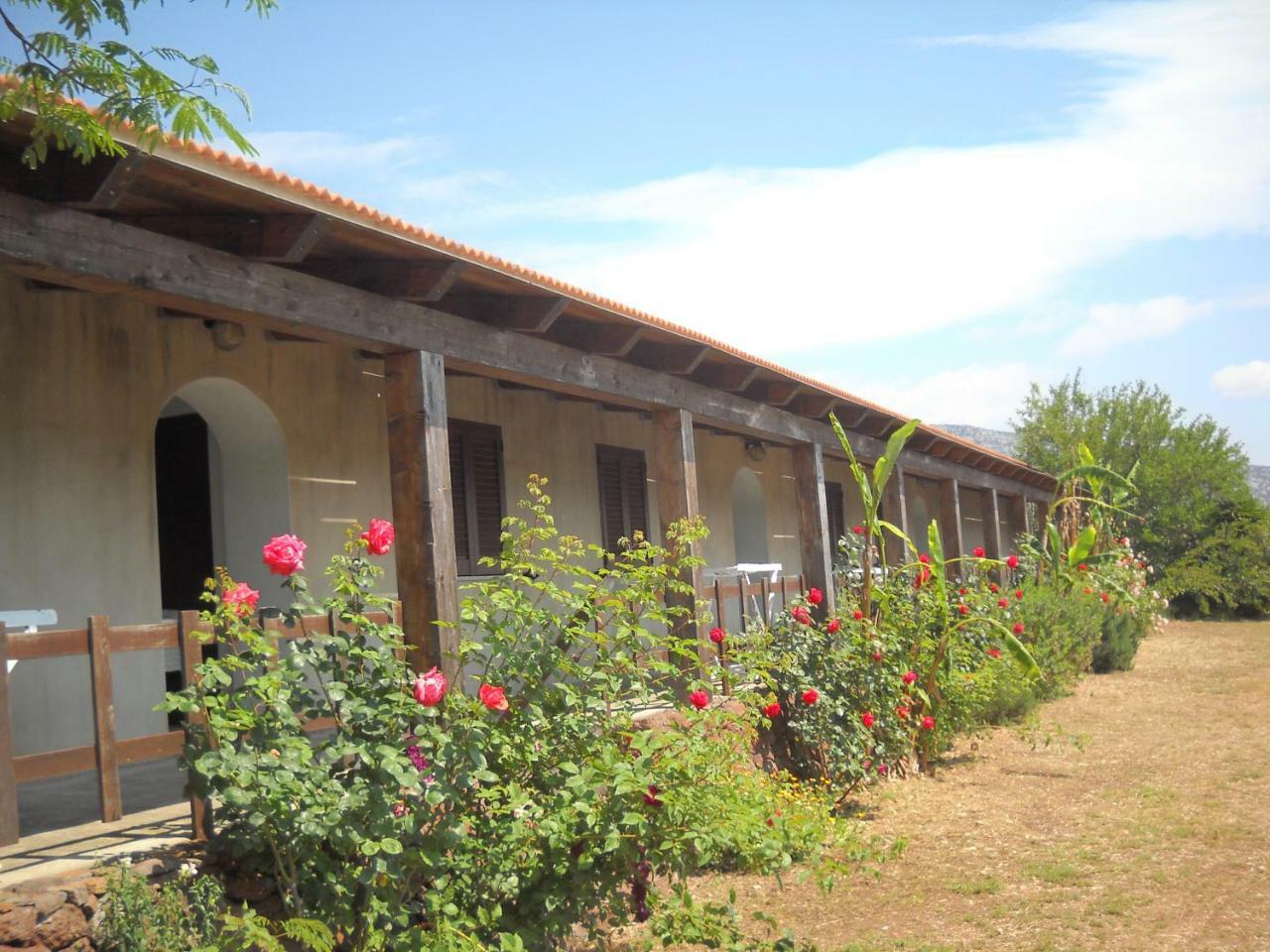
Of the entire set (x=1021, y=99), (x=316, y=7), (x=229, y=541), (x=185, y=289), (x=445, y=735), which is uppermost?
(x=1021, y=99)

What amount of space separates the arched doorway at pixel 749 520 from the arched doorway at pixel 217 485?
27.4 feet

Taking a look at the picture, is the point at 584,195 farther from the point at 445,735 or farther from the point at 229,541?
the point at 445,735

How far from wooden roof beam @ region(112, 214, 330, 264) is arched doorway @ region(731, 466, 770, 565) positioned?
1059 centimetres

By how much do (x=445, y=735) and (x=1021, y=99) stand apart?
7987 millimetres

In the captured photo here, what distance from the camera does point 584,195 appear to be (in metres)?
12.7

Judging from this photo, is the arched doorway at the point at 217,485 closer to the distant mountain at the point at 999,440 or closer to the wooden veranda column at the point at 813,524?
the wooden veranda column at the point at 813,524

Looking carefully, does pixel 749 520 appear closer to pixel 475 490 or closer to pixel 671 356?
pixel 475 490

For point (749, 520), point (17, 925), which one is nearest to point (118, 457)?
point (17, 925)

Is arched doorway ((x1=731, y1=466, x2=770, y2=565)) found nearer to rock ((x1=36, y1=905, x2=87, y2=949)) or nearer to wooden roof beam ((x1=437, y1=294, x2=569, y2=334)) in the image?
wooden roof beam ((x1=437, y1=294, x2=569, y2=334))

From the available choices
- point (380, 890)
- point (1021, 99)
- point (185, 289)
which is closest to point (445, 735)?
point (380, 890)

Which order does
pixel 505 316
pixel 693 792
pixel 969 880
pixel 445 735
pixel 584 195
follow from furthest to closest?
Result: pixel 584 195 → pixel 505 316 → pixel 969 880 → pixel 693 792 → pixel 445 735

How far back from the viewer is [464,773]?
4145mm

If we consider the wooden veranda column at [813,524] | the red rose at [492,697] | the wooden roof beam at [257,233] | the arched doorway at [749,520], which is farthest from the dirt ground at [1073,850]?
the arched doorway at [749,520]

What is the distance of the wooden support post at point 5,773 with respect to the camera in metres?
3.77
